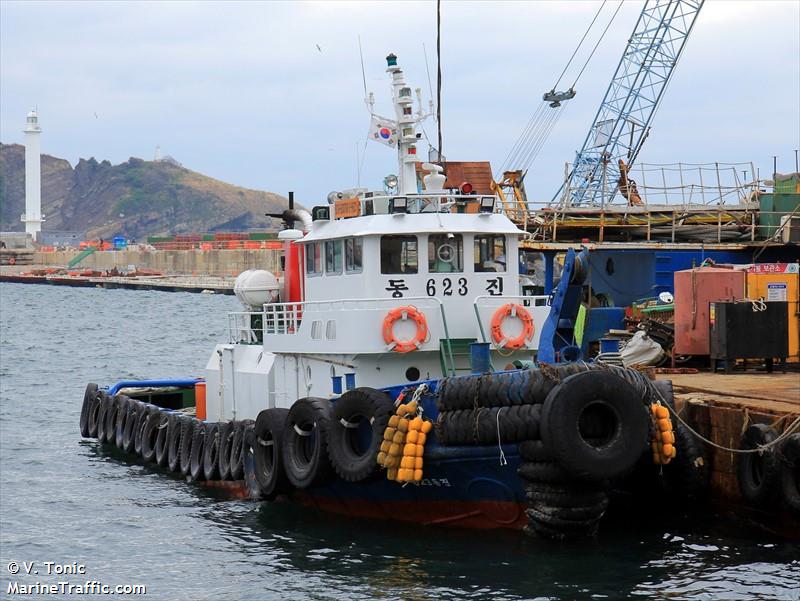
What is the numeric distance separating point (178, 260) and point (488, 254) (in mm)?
124377

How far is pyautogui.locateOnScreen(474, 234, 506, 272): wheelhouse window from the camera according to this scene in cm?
1808

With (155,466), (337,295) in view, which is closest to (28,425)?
(155,466)

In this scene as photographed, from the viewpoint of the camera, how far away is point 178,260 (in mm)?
139875

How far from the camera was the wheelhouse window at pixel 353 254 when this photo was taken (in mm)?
17828

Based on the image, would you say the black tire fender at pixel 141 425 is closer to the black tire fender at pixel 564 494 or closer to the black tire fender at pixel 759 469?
the black tire fender at pixel 564 494

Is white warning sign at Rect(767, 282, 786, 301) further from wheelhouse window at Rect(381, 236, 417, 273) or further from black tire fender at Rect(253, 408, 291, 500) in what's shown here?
black tire fender at Rect(253, 408, 291, 500)

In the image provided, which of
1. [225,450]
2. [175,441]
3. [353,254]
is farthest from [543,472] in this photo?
[175,441]

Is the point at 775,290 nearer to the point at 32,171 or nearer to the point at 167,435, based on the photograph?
the point at 167,435

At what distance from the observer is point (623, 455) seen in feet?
47.2

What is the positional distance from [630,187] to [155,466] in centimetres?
1949

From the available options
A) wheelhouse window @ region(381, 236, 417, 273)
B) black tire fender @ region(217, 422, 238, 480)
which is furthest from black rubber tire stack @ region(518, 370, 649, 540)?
black tire fender @ region(217, 422, 238, 480)

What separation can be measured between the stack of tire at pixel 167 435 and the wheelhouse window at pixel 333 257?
274cm

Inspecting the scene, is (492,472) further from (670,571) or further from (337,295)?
(337,295)

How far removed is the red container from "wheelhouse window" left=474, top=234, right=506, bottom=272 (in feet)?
16.1
